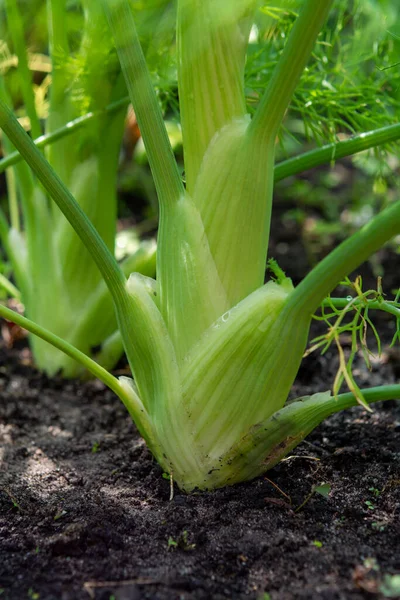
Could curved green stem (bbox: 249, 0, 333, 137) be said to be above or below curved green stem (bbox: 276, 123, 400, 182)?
above

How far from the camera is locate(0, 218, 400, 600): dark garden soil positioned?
2.50 feet

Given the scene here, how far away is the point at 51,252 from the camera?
62.7 inches

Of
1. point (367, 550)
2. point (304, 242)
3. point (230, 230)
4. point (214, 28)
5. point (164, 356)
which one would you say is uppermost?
point (214, 28)

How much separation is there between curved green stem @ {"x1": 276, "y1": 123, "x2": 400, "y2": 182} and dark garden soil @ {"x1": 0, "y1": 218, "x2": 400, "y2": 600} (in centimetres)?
49

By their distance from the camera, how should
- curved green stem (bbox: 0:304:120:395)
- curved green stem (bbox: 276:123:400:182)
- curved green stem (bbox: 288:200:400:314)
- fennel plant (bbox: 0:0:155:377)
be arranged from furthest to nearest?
fennel plant (bbox: 0:0:155:377), curved green stem (bbox: 276:123:400:182), curved green stem (bbox: 0:304:120:395), curved green stem (bbox: 288:200:400:314)

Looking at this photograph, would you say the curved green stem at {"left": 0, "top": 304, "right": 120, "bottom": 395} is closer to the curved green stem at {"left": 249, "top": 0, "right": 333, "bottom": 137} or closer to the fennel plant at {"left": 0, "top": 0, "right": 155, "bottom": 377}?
the curved green stem at {"left": 249, "top": 0, "right": 333, "bottom": 137}

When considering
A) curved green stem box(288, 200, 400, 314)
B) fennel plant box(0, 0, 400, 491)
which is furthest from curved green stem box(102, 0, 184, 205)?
curved green stem box(288, 200, 400, 314)

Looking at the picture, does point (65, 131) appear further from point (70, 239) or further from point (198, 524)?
point (198, 524)

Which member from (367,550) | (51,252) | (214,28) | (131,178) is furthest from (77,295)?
(131,178)

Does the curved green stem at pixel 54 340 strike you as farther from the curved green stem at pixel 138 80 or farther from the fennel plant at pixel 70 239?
the fennel plant at pixel 70 239

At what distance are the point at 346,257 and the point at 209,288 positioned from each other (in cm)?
24

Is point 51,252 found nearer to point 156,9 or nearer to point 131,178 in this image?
point 156,9

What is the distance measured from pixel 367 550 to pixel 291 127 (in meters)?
2.54

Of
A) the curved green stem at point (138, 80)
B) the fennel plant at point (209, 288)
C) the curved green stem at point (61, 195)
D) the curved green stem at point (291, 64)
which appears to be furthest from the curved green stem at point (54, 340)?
the curved green stem at point (291, 64)
